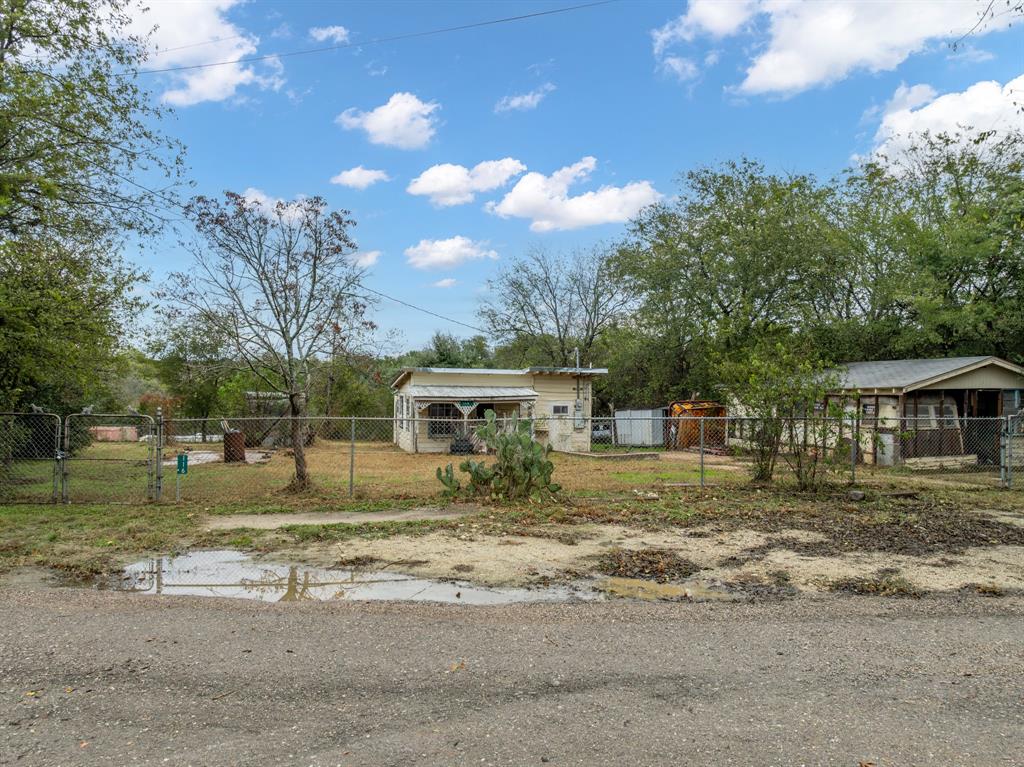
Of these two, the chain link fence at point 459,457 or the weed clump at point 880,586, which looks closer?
the weed clump at point 880,586

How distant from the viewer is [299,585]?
591cm

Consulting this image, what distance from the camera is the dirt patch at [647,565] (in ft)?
20.6

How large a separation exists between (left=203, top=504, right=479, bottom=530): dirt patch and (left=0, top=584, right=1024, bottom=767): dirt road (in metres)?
3.52

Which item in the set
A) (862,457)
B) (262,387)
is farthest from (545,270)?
(862,457)

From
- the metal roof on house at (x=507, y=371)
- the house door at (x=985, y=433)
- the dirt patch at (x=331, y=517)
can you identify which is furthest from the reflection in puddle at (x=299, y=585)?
the metal roof on house at (x=507, y=371)

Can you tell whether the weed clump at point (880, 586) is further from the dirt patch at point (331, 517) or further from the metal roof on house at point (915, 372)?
the metal roof on house at point (915, 372)

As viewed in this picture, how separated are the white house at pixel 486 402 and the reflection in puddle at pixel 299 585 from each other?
54.7ft

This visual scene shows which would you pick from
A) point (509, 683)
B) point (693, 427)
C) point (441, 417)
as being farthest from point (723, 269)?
point (509, 683)

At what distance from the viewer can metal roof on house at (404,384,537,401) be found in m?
23.5

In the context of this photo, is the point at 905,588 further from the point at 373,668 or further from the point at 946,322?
the point at 946,322

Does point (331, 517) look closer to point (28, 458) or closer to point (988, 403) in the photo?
point (28, 458)

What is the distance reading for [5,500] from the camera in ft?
34.6

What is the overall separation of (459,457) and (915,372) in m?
15.1

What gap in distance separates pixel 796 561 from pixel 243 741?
589 centimetres
